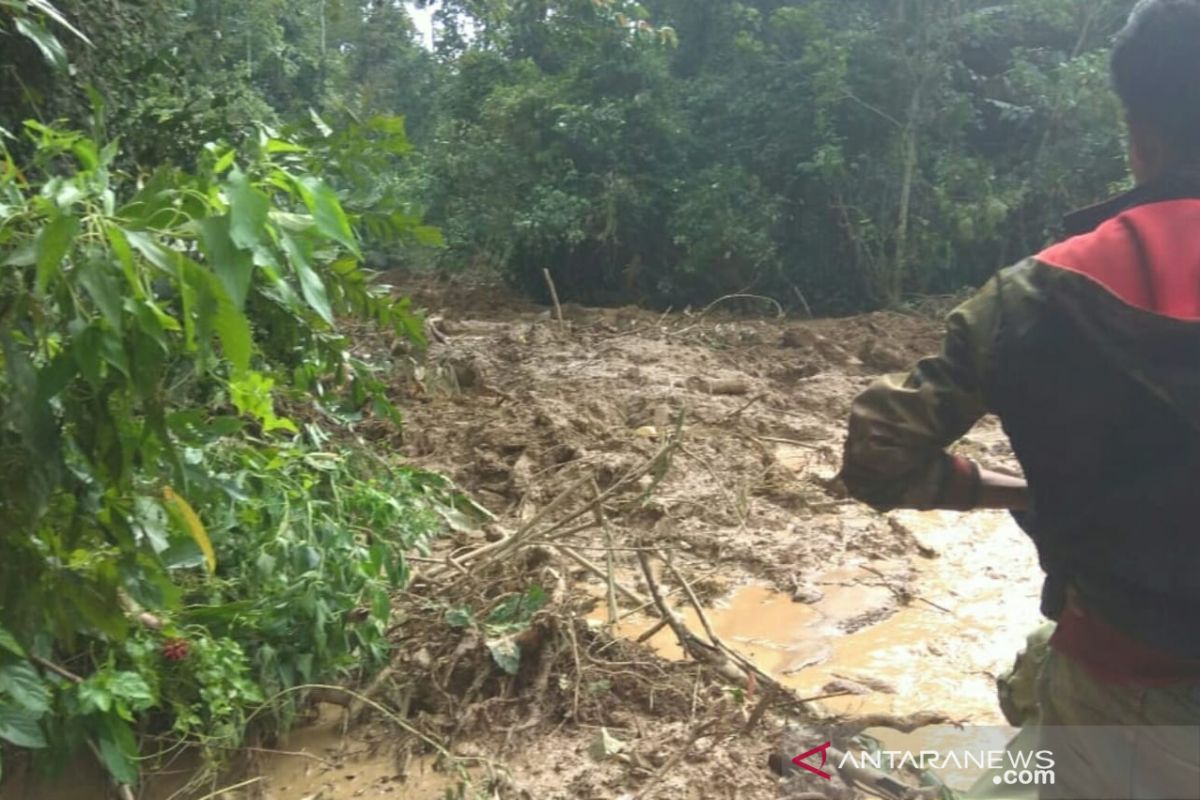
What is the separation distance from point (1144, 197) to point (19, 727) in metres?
2.21

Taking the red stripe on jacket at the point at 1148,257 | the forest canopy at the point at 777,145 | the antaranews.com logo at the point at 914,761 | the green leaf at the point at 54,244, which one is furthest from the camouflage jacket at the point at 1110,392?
the forest canopy at the point at 777,145

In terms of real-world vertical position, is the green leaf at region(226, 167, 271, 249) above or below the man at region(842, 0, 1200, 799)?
above

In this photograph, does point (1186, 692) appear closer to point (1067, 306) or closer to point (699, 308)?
point (1067, 306)

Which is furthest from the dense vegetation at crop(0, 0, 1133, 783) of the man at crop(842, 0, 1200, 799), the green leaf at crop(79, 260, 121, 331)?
the man at crop(842, 0, 1200, 799)

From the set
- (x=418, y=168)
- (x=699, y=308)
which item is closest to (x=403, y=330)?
(x=699, y=308)

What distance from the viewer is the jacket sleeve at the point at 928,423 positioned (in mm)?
1434

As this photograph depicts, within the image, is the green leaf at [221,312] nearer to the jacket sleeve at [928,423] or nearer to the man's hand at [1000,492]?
the jacket sleeve at [928,423]

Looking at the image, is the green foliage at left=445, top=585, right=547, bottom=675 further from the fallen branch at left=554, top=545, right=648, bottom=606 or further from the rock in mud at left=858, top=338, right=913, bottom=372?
the rock in mud at left=858, top=338, right=913, bottom=372

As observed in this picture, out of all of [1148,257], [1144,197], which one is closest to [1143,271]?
[1148,257]

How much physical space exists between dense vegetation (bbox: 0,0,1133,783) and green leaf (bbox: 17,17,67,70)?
0.04ft

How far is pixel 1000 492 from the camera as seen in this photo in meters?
1.58

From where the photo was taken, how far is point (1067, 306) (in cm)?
133

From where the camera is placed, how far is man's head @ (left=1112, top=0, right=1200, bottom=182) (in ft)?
4.46

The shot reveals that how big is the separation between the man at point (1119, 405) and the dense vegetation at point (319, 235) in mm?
1049
